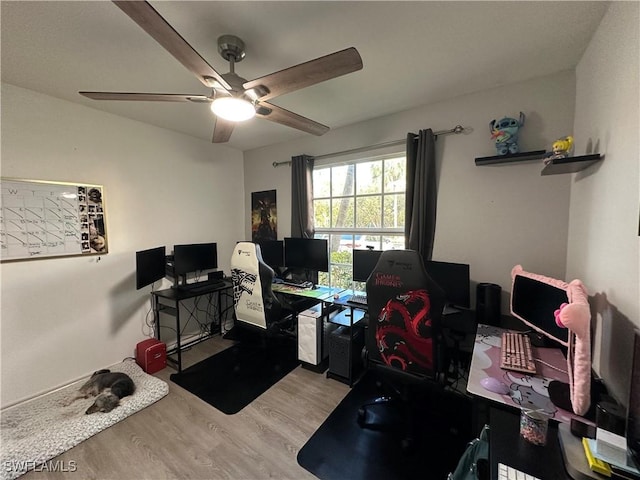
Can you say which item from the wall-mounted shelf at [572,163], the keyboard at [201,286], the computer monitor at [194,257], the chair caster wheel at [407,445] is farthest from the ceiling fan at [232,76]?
the chair caster wheel at [407,445]

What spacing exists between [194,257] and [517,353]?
122 inches

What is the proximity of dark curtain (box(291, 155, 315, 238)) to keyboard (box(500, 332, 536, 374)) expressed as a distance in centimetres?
215

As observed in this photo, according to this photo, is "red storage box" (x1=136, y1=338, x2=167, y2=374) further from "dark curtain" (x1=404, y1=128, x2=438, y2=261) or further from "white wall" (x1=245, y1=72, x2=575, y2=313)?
"white wall" (x1=245, y1=72, x2=575, y2=313)

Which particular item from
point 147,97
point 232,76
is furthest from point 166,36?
point 147,97

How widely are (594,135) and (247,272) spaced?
8.60 feet

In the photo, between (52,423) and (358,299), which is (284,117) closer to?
(358,299)

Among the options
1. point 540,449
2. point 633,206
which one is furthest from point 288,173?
point 540,449

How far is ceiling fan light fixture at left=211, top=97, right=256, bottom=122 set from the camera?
→ 1.48 m

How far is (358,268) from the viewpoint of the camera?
2656 millimetres

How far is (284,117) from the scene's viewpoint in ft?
5.97

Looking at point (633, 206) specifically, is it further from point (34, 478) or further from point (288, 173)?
point (34, 478)

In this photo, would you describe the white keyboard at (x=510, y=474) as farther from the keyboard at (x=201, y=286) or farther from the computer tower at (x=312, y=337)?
the keyboard at (x=201, y=286)

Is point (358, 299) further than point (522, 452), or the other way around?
point (358, 299)

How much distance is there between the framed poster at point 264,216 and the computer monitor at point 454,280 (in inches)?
86.1
